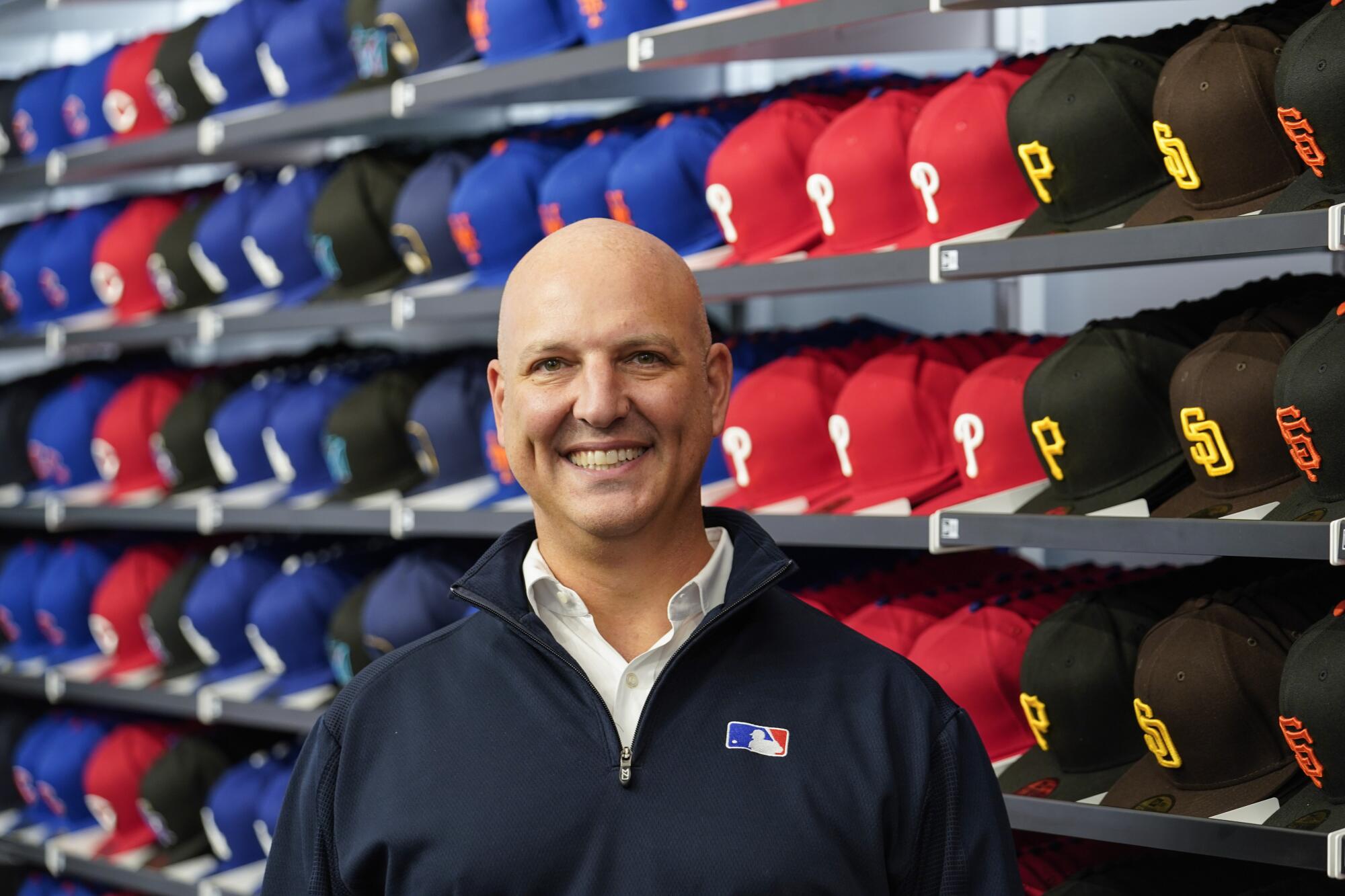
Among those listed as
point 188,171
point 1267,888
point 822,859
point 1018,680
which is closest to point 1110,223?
point 1018,680

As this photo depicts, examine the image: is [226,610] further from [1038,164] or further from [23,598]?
[1038,164]

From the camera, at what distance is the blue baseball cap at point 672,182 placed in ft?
10.7

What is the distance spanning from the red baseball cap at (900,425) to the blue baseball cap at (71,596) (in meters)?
2.77

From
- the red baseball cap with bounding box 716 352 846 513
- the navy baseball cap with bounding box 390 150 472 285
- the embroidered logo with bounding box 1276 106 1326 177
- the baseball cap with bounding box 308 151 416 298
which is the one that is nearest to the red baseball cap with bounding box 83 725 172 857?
the baseball cap with bounding box 308 151 416 298

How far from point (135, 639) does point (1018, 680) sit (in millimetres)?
2916

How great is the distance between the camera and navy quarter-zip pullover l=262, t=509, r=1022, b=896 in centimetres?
163

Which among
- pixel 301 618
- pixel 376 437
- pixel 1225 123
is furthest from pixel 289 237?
pixel 1225 123

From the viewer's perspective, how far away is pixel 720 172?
3.13m

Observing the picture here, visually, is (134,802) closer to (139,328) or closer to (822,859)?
(139,328)

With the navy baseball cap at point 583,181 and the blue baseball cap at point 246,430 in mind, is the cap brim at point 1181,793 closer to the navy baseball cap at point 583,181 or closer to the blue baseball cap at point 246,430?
the navy baseball cap at point 583,181

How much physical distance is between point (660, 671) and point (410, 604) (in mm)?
2128

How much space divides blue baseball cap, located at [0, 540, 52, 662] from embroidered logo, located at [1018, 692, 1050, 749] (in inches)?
135

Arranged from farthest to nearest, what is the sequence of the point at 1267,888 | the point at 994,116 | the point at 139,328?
1. the point at 139,328
2. the point at 994,116
3. the point at 1267,888

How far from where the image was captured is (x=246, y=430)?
4.32m
